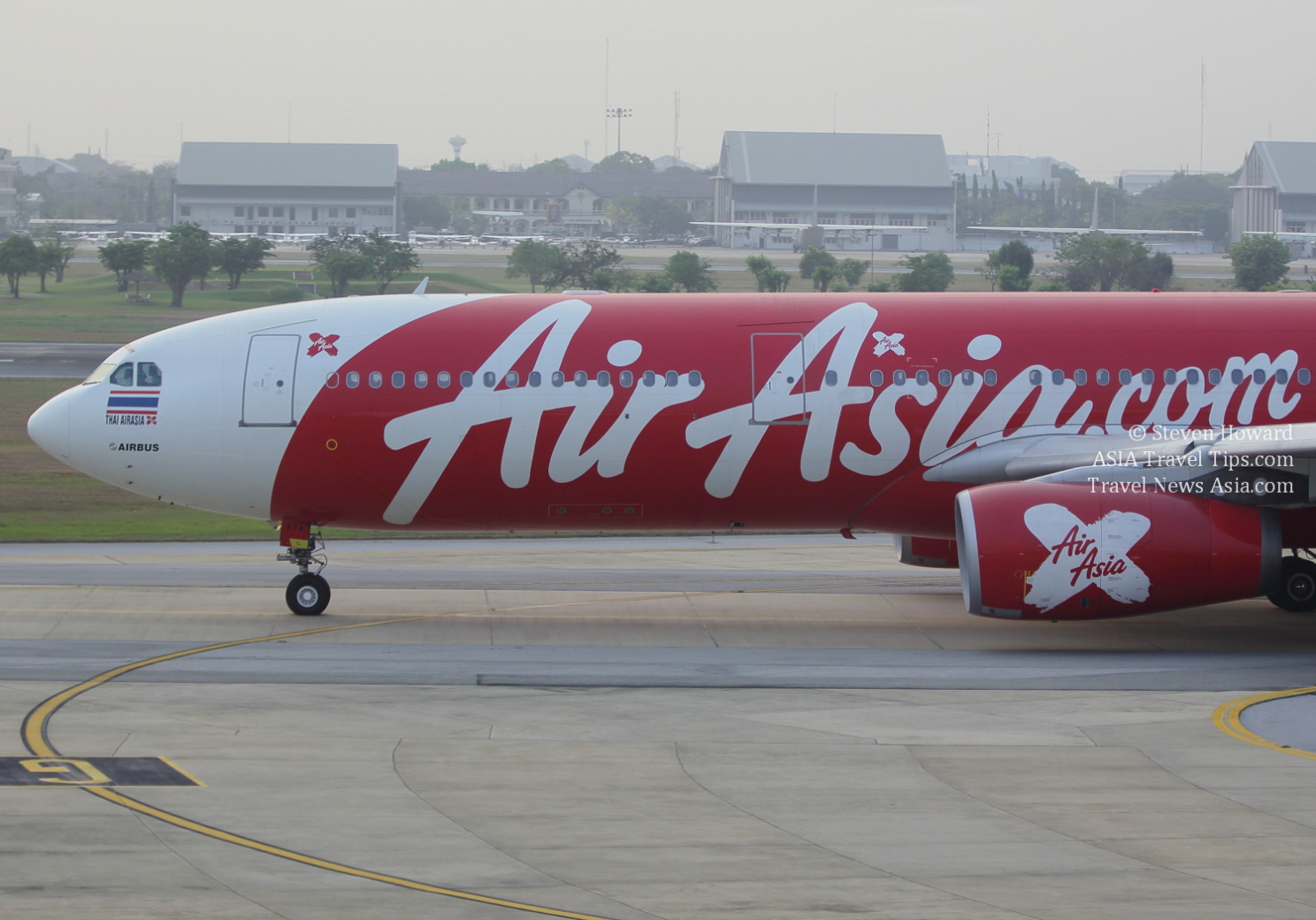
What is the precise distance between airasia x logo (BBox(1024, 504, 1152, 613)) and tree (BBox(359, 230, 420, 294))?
66357mm

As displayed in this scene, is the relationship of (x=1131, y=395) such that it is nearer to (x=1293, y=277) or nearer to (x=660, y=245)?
(x=1293, y=277)

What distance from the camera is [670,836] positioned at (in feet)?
40.0

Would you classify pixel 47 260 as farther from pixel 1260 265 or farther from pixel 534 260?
pixel 1260 265

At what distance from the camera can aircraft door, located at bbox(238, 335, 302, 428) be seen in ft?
69.2

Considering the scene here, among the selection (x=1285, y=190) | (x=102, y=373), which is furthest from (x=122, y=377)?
(x=1285, y=190)

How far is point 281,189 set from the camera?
6471 inches

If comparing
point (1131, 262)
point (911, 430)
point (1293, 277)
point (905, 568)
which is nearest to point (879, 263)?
point (1293, 277)

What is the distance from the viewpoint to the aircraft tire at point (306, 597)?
72.3 feet

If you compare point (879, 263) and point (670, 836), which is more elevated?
point (879, 263)

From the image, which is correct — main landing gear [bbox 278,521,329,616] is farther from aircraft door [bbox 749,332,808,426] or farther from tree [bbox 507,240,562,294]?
tree [bbox 507,240,562,294]

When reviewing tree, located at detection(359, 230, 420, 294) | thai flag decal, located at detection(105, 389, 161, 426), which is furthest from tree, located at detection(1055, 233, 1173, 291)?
thai flag decal, located at detection(105, 389, 161, 426)

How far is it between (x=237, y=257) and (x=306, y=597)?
65595mm

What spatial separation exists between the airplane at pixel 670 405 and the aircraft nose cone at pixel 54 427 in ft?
0.12

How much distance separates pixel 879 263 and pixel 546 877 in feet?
314
